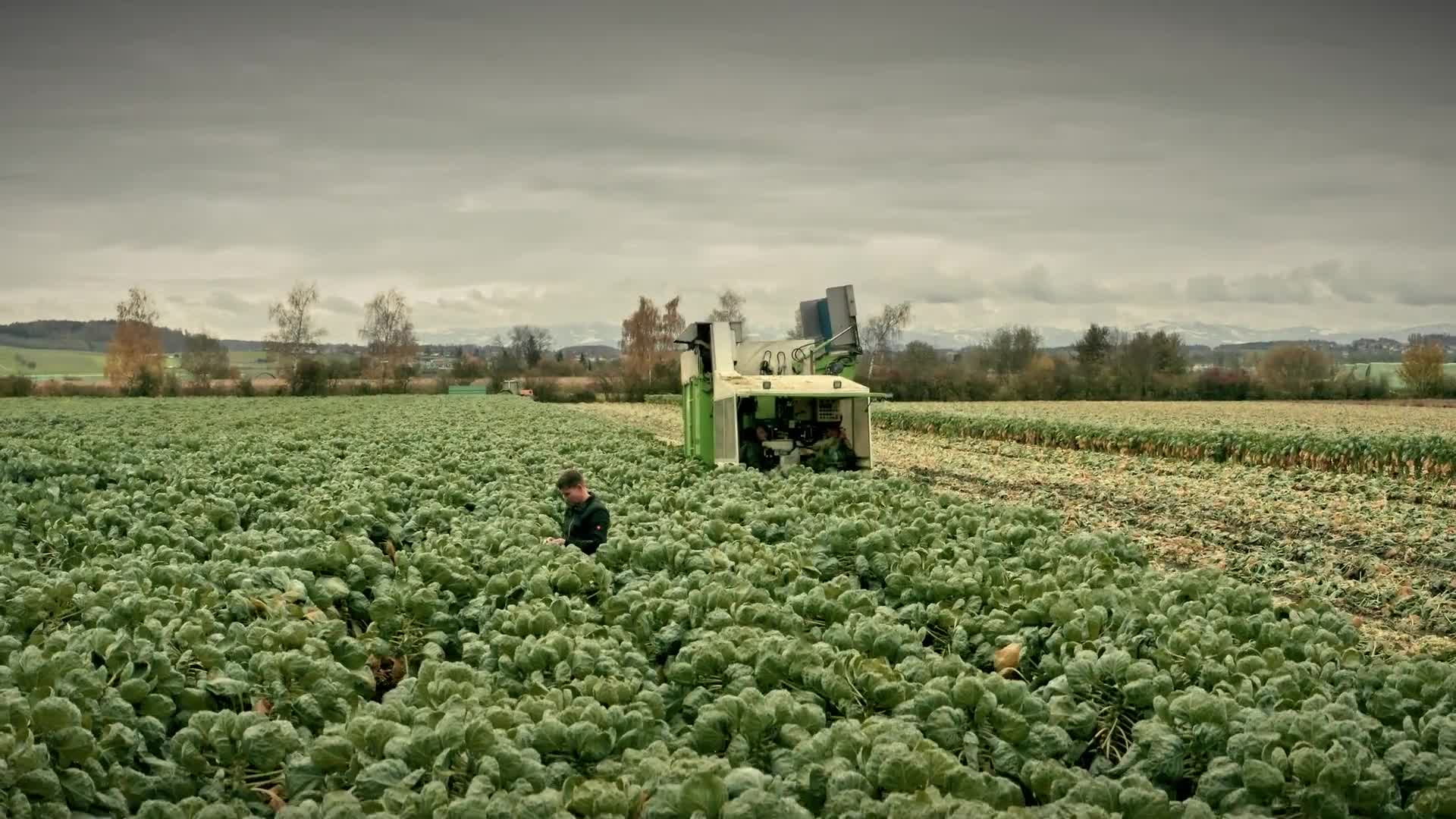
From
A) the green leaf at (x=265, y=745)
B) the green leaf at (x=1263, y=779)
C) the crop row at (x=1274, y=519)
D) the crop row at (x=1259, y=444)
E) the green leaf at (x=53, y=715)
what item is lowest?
the crop row at (x=1274, y=519)

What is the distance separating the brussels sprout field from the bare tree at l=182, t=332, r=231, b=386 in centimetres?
7796

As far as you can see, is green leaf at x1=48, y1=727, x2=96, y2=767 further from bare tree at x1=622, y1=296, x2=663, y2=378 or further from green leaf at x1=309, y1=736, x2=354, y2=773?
bare tree at x1=622, y1=296, x2=663, y2=378

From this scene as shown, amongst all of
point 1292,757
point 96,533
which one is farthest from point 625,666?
point 96,533

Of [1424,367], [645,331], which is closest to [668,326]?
[645,331]

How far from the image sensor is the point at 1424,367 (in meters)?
81.6

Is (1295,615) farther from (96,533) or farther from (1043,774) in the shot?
(96,533)

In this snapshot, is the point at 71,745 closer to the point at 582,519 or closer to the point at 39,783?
the point at 39,783

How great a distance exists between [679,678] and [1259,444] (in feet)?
92.5

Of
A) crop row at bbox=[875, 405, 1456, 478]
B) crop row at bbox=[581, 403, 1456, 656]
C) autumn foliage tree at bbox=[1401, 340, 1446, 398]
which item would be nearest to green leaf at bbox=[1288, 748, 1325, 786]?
crop row at bbox=[581, 403, 1456, 656]

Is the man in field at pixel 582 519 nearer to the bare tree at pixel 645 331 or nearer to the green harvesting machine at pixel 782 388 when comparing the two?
the green harvesting machine at pixel 782 388

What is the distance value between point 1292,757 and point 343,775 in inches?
139

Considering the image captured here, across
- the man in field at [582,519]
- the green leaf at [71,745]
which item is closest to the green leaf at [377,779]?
the green leaf at [71,745]

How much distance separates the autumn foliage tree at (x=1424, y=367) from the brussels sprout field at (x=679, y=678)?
79072mm

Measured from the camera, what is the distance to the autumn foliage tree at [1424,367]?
76.5 m
